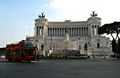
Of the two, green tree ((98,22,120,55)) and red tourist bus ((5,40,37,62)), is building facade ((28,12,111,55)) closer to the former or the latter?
green tree ((98,22,120,55))

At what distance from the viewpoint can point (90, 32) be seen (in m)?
138

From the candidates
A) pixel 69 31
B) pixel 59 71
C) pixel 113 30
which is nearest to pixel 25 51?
pixel 59 71

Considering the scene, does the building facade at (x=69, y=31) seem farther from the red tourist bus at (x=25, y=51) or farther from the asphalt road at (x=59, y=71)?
the asphalt road at (x=59, y=71)

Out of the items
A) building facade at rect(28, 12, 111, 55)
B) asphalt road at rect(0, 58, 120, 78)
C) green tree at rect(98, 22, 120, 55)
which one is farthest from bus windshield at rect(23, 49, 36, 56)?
building facade at rect(28, 12, 111, 55)

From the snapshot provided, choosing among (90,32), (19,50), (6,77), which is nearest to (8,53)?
(19,50)

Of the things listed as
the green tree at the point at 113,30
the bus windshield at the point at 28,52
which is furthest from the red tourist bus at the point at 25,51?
the green tree at the point at 113,30

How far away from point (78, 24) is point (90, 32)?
10483 mm

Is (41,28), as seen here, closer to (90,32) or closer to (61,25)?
(61,25)

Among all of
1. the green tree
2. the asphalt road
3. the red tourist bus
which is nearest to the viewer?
the asphalt road

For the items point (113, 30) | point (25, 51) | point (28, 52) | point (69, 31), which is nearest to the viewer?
point (25, 51)

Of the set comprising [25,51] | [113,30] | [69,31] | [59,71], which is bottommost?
[59,71]

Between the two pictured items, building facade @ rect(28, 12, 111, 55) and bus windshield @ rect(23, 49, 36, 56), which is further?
building facade @ rect(28, 12, 111, 55)

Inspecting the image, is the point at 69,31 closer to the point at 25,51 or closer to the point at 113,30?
the point at 113,30

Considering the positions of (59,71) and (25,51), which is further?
(25,51)
